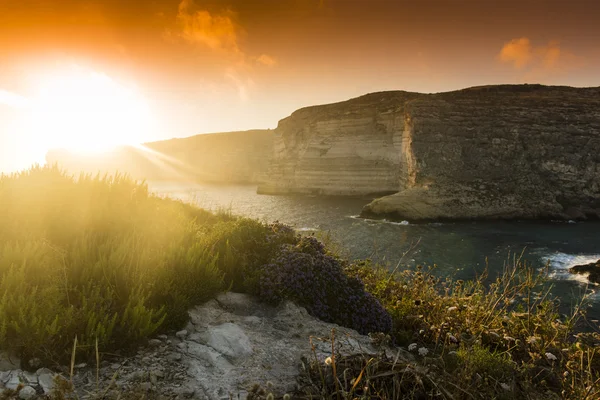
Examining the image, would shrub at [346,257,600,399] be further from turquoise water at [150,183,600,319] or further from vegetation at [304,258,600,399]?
turquoise water at [150,183,600,319]

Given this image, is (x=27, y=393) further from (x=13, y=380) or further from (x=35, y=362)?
(x=35, y=362)

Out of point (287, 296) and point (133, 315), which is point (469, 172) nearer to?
point (287, 296)

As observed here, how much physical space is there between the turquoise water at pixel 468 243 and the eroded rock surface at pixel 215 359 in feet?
25.6

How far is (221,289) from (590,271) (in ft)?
57.9

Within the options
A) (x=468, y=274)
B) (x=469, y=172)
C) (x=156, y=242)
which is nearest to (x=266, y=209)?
(x=469, y=172)

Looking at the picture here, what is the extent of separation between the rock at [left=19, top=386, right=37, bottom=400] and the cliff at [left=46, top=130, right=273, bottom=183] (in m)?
90.0

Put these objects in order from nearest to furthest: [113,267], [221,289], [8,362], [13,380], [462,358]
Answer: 1. [13,380]
2. [8,362]
3. [462,358]
4. [113,267]
5. [221,289]

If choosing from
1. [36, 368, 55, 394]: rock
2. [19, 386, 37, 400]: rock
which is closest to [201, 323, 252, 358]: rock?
[36, 368, 55, 394]: rock

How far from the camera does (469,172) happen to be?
1388 inches

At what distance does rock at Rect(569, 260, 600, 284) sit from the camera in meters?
14.5

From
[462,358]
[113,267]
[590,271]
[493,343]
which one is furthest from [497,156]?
[113,267]

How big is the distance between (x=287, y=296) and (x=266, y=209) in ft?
113

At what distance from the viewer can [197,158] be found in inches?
4678

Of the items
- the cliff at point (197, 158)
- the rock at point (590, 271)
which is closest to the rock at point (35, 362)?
the rock at point (590, 271)
